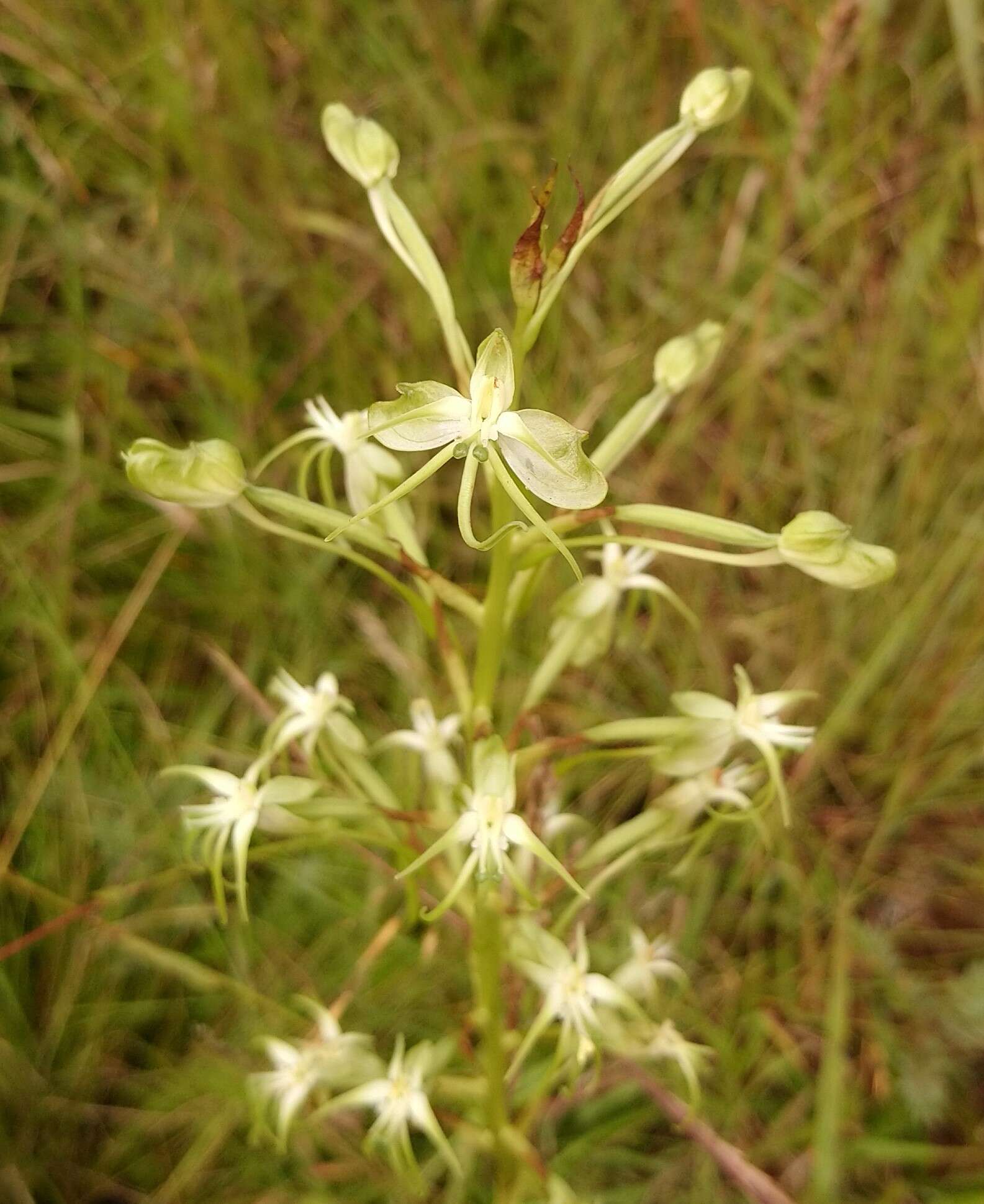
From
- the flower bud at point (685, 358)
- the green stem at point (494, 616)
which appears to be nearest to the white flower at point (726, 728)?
the green stem at point (494, 616)

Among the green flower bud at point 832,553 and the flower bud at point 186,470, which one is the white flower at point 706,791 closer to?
the green flower bud at point 832,553

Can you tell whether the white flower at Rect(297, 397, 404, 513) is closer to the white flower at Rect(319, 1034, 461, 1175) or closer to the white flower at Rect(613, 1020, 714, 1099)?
the white flower at Rect(319, 1034, 461, 1175)

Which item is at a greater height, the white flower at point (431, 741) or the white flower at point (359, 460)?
the white flower at point (359, 460)

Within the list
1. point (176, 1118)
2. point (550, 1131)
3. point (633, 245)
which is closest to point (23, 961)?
point (176, 1118)

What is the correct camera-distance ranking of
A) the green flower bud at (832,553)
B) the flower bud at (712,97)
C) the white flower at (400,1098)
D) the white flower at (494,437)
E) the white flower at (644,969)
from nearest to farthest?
the white flower at (494,437), the green flower bud at (832,553), the flower bud at (712,97), the white flower at (400,1098), the white flower at (644,969)

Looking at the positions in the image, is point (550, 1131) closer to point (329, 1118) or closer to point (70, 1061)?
point (329, 1118)

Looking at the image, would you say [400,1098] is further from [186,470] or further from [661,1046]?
[186,470]

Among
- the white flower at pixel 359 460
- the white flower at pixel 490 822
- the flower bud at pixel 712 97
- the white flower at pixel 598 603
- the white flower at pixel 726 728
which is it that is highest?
the flower bud at pixel 712 97

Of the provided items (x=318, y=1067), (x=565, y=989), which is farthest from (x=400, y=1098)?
(x=565, y=989)
